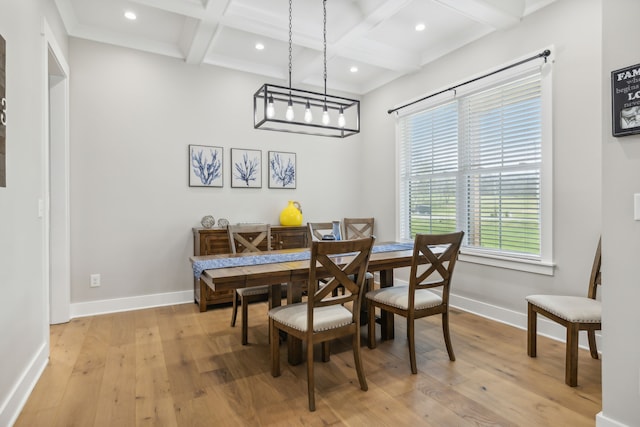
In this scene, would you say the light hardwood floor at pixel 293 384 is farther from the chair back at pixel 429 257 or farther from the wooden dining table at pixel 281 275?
the chair back at pixel 429 257

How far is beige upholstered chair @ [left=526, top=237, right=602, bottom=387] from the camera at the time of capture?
7.13 ft

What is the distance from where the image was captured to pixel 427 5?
318 centimetres

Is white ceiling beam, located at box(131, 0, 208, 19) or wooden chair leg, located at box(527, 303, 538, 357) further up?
white ceiling beam, located at box(131, 0, 208, 19)

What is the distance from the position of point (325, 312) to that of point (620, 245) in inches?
61.4

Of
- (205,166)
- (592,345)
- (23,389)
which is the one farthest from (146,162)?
(592,345)

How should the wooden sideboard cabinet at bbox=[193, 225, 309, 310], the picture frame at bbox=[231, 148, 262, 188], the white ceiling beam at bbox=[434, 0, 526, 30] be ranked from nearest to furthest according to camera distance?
1. the white ceiling beam at bbox=[434, 0, 526, 30]
2. the wooden sideboard cabinet at bbox=[193, 225, 309, 310]
3. the picture frame at bbox=[231, 148, 262, 188]

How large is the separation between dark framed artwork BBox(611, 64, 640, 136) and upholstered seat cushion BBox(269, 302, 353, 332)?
1691 millimetres

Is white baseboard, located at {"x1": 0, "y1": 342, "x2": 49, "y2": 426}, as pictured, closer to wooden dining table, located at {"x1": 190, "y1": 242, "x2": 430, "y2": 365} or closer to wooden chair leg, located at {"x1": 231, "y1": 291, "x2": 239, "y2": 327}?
wooden dining table, located at {"x1": 190, "y1": 242, "x2": 430, "y2": 365}

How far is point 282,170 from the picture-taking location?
4.65 m

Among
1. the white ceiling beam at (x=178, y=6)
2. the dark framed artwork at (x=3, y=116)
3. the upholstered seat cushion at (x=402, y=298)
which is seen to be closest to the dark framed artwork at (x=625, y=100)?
the upholstered seat cushion at (x=402, y=298)

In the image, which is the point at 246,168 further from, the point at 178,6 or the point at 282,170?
the point at 178,6

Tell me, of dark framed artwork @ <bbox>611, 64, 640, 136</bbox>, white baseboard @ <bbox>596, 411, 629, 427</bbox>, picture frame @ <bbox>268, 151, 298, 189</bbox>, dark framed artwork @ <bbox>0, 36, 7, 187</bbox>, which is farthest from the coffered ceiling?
white baseboard @ <bbox>596, 411, 629, 427</bbox>

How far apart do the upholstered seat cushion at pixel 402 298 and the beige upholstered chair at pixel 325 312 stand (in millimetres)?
446

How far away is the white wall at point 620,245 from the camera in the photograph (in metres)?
1.57
